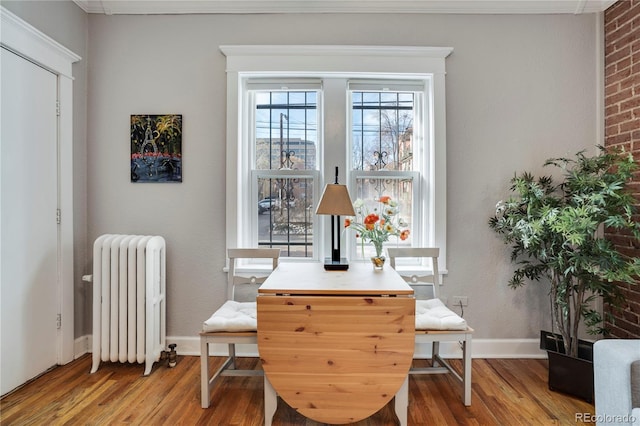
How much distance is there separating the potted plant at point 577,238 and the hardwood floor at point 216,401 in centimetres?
25

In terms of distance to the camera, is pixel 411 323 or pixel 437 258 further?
pixel 437 258

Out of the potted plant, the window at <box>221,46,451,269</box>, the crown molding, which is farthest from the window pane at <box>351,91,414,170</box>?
the potted plant

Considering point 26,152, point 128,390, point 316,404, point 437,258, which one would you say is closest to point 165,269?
point 128,390

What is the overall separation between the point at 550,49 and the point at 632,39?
450 millimetres

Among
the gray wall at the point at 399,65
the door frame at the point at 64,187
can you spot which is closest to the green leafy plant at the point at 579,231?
the gray wall at the point at 399,65

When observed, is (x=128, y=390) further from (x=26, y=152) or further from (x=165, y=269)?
(x=26, y=152)

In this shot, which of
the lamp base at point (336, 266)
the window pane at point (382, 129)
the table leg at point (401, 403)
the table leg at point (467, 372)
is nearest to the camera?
the table leg at point (401, 403)

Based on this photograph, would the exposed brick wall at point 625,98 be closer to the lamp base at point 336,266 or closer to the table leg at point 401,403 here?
the table leg at point 401,403

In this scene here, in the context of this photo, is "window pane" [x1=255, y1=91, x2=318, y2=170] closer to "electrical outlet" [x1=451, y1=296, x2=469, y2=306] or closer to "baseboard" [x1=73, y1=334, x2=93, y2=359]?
"electrical outlet" [x1=451, y1=296, x2=469, y2=306]

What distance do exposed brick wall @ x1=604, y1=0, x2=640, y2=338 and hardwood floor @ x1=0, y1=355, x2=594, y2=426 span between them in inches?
28.1

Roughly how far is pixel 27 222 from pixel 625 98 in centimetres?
396

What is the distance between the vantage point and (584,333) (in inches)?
99.4

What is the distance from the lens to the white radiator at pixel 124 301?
7.23 ft

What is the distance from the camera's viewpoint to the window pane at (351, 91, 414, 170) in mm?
2619
